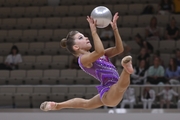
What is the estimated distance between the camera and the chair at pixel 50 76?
10.1 meters

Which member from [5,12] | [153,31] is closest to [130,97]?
[153,31]

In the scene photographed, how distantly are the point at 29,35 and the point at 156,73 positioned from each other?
402cm

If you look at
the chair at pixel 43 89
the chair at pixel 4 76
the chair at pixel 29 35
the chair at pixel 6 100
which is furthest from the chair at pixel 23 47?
the chair at pixel 43 89

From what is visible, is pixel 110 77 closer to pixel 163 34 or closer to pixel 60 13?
pixel 163 34

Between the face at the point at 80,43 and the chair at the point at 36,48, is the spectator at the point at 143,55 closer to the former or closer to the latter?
the chair at the point at 36,48

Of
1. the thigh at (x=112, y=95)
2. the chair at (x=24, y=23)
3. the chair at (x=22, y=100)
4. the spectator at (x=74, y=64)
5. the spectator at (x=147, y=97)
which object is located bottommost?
the chair at (x=22, y=100)

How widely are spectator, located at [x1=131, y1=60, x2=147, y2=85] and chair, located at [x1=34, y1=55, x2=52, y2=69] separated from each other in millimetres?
2335

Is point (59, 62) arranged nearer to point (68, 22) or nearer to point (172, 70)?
point (68, 22)

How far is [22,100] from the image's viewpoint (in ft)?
29.0

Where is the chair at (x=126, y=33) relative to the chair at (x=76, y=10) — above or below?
below

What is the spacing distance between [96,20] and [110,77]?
2.34 feet

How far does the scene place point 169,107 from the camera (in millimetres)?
8148

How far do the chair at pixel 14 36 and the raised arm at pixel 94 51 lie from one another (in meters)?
7.04

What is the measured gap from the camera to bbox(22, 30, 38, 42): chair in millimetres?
11938
